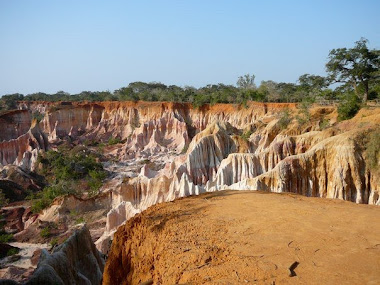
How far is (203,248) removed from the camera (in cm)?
615

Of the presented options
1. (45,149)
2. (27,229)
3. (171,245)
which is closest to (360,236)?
(171,245)

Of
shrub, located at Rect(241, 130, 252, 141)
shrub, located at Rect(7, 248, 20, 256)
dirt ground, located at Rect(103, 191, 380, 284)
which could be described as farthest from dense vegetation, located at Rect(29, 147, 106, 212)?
dirt ground, located at Rect(103, 191, 380, 284)

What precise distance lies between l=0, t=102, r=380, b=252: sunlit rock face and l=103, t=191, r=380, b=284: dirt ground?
3.73 m

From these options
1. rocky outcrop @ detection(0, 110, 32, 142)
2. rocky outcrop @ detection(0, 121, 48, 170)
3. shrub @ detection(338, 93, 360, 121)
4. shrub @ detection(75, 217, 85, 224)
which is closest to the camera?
shrub @ detection(75, 217, 85, 224)

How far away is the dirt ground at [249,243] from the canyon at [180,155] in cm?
63

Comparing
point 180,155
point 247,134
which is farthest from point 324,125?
point 180,155

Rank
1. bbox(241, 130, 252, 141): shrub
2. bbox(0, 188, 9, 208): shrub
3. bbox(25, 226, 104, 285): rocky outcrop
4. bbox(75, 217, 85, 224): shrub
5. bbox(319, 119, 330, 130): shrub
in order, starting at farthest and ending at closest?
bbox(241, 130, 252, 141): shrub → bbox(0, 188, 9, 208): shrub → bbox(319, 119, 330, 130): shrub → bbox(75, 217, 85, 224): shrub → bbox(25, 226, 104, 285): rocky outcrop

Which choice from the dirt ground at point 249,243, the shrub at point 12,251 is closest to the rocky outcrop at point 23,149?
the shrub at point 12,251

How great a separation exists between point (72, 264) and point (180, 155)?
57.5 feet

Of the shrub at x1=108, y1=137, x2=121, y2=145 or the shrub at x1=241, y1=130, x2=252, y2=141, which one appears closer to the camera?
the shrub at x1=241, y1=130, x2=252, y2=141

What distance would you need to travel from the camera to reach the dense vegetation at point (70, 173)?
79.0ft

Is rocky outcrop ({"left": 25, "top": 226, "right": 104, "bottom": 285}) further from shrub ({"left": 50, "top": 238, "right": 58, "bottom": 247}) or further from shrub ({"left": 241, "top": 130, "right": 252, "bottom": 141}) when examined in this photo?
shrub ({"left": 241, "top": 130, "right": 252, "bottom": 141})

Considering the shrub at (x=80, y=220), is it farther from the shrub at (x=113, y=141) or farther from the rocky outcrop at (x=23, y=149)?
Answer: the shrub at (x=113, y=141)

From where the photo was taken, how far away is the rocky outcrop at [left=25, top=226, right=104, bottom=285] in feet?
23.2
